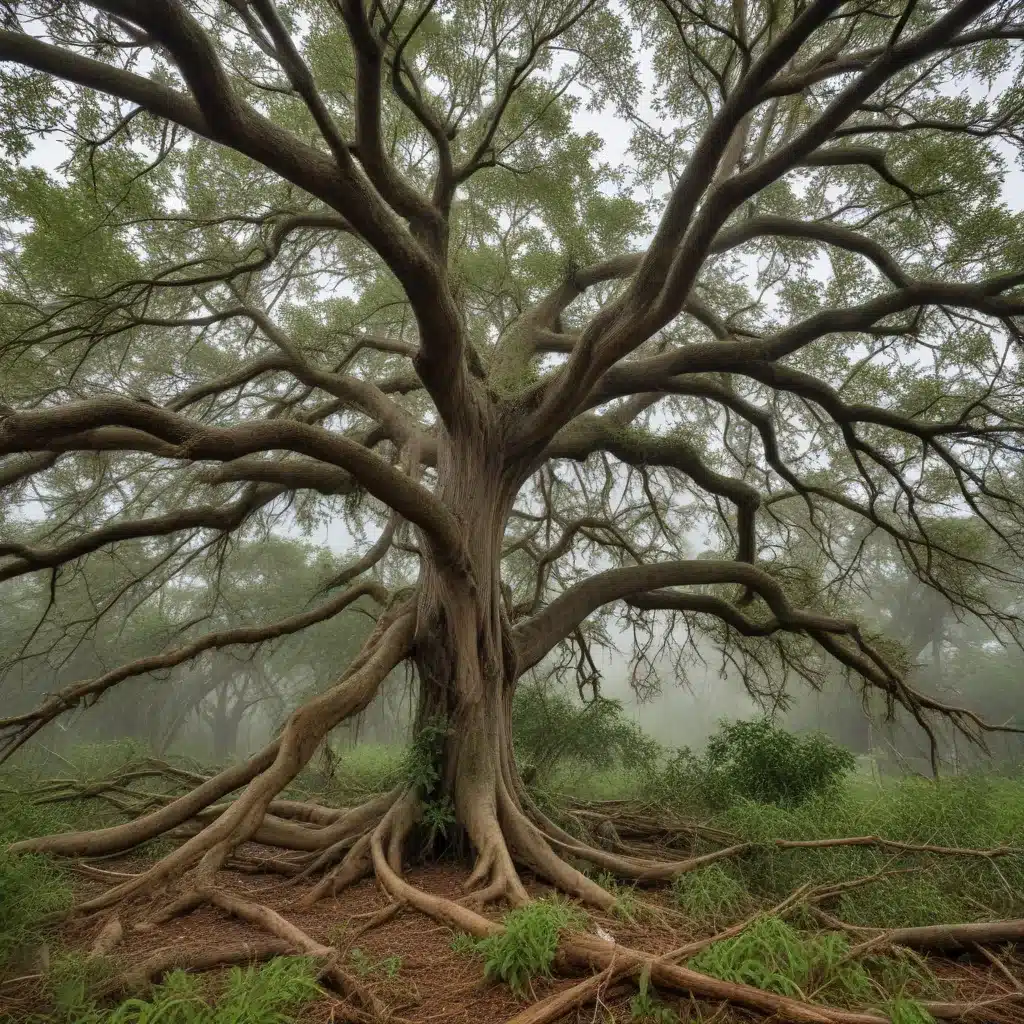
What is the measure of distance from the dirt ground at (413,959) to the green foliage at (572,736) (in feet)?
13.6

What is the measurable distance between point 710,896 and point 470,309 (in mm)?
6633

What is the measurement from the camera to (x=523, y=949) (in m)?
2.52

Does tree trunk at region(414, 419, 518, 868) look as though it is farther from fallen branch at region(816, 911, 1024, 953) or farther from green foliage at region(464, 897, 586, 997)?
fallen branch at region(816, 911, 1024, 953)

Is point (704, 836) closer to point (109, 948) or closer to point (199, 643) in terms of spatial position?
point (109, 948)

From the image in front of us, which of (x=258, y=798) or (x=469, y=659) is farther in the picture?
(x=469, y=659)

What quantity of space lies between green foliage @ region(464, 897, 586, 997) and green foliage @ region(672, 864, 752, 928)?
3.91 feet

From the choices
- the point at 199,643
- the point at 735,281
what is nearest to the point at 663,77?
the point at 735,281

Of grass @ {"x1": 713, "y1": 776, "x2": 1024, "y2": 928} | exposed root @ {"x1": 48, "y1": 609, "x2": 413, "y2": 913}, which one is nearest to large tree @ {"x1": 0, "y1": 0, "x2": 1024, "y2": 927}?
exposed root @ {"x1": 48, "y1": 609, "x2": 413, "y2": 913}

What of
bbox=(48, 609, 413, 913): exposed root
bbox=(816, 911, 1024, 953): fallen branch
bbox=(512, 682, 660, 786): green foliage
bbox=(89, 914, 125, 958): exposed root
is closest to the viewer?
bbox=(89, 914, 125, 958): exposed root

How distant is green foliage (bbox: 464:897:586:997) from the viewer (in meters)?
2.46

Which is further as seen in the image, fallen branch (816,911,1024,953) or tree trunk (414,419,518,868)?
tree trunk (414,419,518,868)

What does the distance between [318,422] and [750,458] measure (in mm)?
6048

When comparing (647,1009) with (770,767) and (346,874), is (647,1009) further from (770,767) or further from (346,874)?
(770,767)

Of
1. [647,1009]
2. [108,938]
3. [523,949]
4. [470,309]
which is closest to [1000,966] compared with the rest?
[647,1009]
